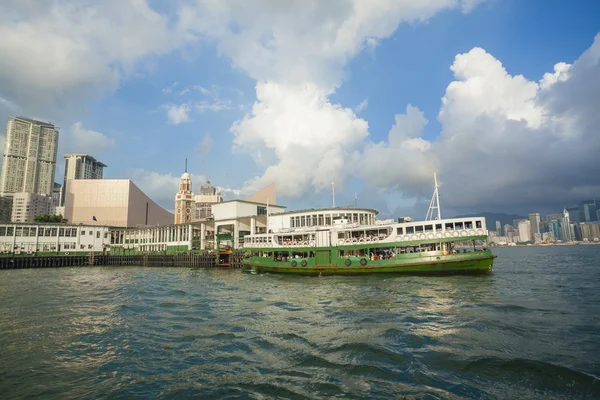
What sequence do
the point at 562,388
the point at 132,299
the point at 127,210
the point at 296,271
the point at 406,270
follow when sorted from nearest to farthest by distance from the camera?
the point at 562,388 → the point at 132,299 → the point at 406,270 → the point at 296,271 → the point at 127,210

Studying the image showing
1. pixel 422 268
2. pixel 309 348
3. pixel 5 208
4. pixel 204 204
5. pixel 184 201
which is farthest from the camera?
pixel 5 208

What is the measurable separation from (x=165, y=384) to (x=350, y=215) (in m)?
34.7

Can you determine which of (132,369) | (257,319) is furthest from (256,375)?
(257,319)

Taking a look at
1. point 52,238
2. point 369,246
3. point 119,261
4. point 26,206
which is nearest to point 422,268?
point 369,246

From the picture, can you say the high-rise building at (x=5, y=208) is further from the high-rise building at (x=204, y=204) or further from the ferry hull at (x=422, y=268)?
the ferry hull at (x=422, y=268)

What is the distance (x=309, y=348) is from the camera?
1063cm

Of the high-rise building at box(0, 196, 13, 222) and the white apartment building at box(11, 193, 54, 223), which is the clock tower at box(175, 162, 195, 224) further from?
the high-rise building at box(0, 196, 13, 222)

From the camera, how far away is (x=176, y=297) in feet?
72.6

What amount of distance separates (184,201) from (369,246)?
108000 mm

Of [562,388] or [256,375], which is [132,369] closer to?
[256,375]

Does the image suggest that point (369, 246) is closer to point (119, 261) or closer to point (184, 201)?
point (119, 261)

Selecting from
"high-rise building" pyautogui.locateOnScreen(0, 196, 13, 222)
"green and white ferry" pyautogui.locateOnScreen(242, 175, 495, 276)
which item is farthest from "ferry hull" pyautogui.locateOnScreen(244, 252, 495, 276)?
"high-rise building" pyautogui.locateOnScreen(0, 196, 13, 222)

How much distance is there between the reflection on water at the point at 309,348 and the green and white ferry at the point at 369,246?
31.7 feet

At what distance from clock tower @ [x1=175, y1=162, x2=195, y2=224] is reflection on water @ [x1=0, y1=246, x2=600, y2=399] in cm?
11065
